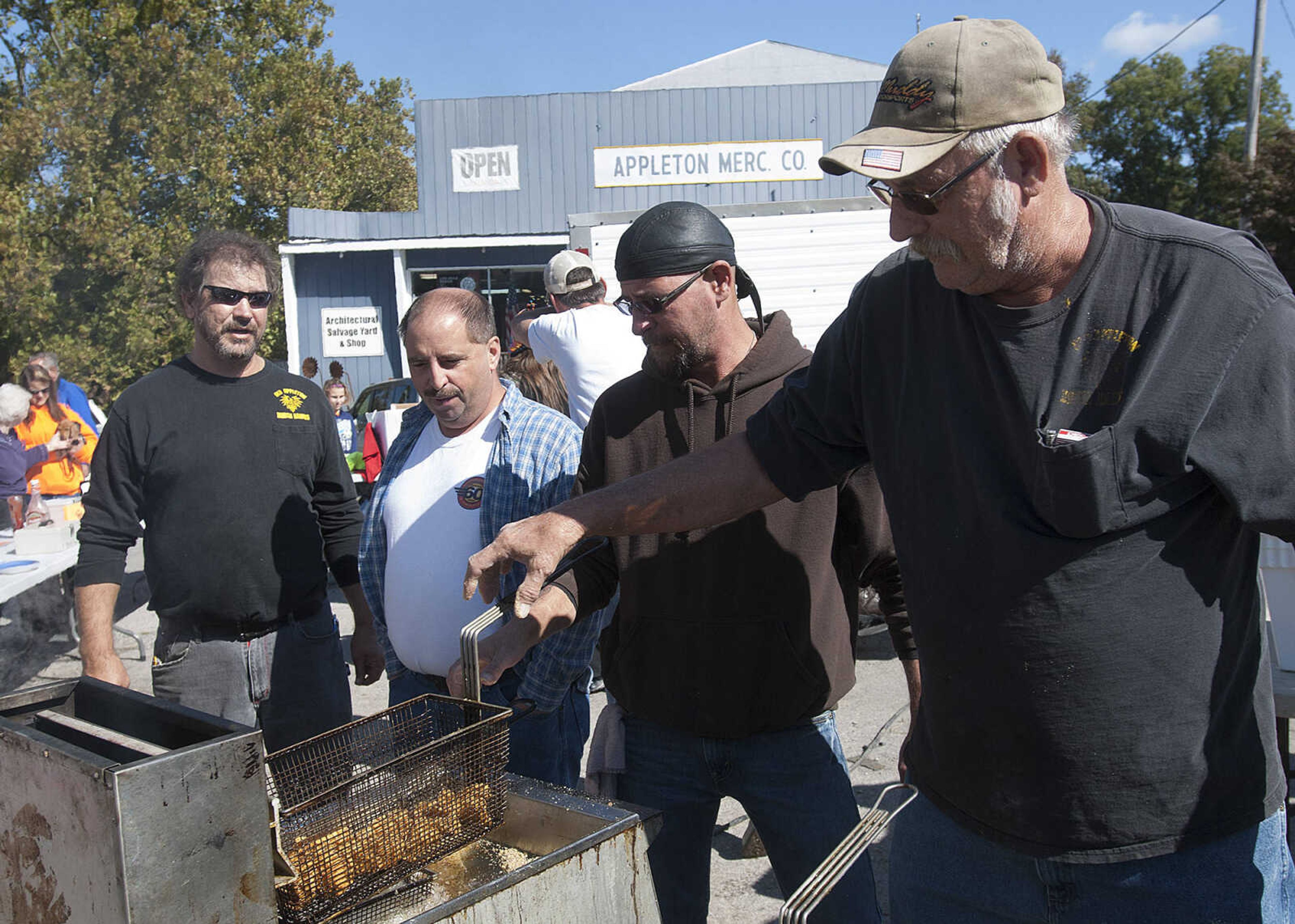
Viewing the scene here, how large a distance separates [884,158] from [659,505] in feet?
2.57

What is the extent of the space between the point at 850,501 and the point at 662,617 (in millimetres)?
511

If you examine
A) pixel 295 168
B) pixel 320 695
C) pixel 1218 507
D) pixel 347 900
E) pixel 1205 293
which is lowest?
pixel 320 695

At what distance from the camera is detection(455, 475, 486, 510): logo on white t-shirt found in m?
2.87

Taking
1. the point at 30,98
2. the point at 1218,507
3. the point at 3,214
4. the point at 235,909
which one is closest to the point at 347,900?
the point at 235,909

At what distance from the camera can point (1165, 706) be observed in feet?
5.06

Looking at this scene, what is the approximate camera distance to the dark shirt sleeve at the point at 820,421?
1942mm

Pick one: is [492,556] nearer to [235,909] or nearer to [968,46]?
[235,909]

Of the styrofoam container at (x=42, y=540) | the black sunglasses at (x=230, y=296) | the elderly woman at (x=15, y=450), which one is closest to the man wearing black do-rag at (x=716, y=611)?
the black sunglasses at (x=230, y=296)

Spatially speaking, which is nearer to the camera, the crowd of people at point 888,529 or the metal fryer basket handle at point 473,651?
the crowd of people at point 888,529

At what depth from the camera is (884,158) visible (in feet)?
5.20

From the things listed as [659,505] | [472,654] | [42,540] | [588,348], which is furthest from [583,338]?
[42,540]

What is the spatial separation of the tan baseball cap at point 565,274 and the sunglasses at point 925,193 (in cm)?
396

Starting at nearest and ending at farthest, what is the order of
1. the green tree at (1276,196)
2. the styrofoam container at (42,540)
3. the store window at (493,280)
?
the styrofoam container at (42,540) → the green tree at (1276,196) → the store window at (493,280)

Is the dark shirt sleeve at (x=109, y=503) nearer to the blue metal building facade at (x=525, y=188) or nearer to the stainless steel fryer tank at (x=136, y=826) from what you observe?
the stainless steel fryer tank at (x=136, y=826)
